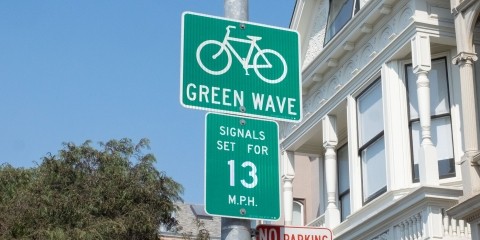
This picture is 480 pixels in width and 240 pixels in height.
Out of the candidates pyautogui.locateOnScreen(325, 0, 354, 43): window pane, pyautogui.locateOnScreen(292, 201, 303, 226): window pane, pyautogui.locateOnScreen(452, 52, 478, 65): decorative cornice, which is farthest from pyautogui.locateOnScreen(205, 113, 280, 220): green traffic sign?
pyautogui.locateOnScreen(292, 201, 303, 226): window pane

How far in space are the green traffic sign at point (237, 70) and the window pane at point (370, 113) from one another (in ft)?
35.0

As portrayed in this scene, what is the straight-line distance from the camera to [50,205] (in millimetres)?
22750

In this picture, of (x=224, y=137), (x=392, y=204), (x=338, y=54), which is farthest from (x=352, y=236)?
(x=224, y=137)

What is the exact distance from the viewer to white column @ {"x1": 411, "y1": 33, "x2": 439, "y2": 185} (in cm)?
1572

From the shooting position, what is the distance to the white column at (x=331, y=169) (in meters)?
19.2

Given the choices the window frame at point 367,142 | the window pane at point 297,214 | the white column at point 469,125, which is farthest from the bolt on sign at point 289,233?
the window pane at point 297,214

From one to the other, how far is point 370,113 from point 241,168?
11.7 meters

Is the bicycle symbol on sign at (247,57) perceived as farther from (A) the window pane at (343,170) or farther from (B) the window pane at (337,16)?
(A) the window pane at (343,170)

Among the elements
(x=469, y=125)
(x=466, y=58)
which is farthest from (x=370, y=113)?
(x=469, y=125)

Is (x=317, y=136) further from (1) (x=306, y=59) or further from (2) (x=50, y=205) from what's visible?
(2) (x=50, y=205)

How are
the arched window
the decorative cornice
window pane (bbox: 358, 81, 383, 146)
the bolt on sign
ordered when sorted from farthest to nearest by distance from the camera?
the arched window
window pane (bbox: 358, 81, 383, 146)
the decorative cornice
the bolt on sign

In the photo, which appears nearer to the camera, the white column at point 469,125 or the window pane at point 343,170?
the white column at point 469,125

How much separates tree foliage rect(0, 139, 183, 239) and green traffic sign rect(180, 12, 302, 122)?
14.8 metres

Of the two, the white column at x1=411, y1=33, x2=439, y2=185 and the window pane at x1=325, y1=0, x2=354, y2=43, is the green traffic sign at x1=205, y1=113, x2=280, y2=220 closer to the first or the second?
the white column at x1=411, y1=33, x2=439, y2=185
